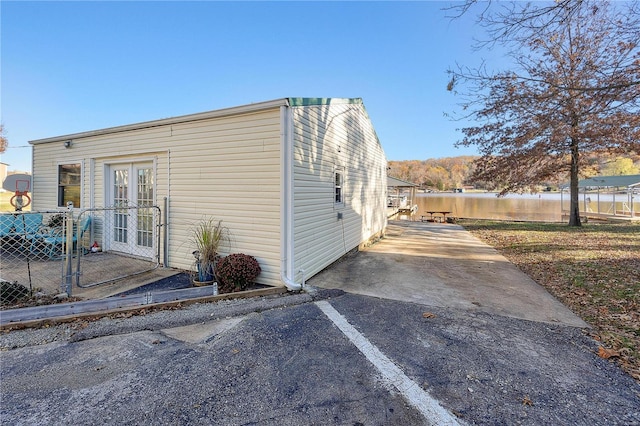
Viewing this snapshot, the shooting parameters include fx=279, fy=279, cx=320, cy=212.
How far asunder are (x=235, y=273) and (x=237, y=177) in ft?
5.68

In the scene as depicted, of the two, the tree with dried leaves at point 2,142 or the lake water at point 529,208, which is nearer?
the lake water at point 529,208

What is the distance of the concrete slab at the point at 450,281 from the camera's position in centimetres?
420

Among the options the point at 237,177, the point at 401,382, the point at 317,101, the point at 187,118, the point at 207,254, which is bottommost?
the point at 401,382

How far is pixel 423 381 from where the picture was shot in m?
2.40

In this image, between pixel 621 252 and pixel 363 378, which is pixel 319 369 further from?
pixel 621 252

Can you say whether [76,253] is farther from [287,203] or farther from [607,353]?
[607,353]

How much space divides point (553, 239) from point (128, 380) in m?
12.7

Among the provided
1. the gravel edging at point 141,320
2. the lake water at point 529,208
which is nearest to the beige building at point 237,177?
the gravel edging at point 141,320

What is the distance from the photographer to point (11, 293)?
4.17 metres

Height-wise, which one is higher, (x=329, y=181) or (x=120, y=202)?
(x=329, y=181)

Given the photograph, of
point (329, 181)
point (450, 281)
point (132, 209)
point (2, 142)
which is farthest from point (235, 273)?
point (2, 142)

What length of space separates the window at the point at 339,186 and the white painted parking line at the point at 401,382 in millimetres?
3961

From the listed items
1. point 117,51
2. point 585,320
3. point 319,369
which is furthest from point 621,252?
point 117,51

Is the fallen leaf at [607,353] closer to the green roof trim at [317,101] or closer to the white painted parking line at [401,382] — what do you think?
the white painted parking line at [401,382]
